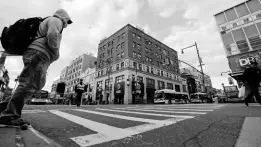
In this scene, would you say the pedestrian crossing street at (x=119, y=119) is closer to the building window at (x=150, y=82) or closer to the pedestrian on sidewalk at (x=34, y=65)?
the pedestrian on sidewalk at (x=34, y=65)

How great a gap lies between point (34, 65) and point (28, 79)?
0.65ft

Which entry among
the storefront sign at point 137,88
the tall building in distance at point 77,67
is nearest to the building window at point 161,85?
the storefront sign at point 137,88

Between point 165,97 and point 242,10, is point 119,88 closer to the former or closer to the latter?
point 165,97

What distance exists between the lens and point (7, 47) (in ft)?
5.81

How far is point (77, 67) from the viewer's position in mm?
48719

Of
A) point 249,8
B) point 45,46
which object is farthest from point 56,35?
point 249,8

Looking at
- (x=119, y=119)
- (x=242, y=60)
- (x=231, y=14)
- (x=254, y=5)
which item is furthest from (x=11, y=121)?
(x=254, y=5)

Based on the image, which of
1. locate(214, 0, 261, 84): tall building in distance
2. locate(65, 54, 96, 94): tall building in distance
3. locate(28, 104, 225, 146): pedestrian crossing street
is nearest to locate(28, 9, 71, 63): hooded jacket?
locate(28, 104, 225, 146): pedestrian crossing street

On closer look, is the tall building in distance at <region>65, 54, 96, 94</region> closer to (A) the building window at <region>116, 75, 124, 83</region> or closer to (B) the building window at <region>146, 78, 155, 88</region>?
(A) the building window at <region>116, 75, 124, 83</region>

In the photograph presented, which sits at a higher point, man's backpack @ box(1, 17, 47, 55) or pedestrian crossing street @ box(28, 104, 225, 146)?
man's backpack @ box(1, 17, 47, 55)

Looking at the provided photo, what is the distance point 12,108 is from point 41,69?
22.6 inches

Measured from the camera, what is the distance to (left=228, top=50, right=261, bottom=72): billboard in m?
15.4

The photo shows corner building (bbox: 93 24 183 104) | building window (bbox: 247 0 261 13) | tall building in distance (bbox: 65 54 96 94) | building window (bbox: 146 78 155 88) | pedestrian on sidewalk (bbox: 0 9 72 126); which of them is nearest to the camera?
pedestrian on sidewalk (bbox: 0 9 72 126)

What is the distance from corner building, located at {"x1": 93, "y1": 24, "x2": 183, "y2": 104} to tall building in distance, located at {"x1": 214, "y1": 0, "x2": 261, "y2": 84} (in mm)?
12603
